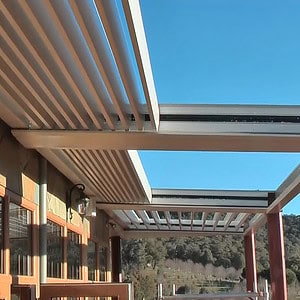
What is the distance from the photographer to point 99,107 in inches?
188

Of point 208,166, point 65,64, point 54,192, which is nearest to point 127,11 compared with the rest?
point 65,64

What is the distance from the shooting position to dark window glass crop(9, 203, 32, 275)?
548 cm

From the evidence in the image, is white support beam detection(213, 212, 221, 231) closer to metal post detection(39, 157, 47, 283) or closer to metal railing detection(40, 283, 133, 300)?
metal post detection(39, 157, 47, 283)

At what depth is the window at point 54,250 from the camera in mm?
7059

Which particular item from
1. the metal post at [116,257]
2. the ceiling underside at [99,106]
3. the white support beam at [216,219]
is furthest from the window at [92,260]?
the metal post at [116,257]

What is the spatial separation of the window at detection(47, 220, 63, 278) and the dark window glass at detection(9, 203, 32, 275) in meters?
0.89

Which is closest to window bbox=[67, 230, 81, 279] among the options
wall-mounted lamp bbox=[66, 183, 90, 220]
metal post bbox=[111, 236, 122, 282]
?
wall-mounted lamp bbox=[66, 183, 90, 220]

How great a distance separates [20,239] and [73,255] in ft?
10.4

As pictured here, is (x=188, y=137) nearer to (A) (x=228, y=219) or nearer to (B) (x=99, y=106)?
(B) (x=99, y=106)

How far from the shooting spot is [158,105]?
504cm

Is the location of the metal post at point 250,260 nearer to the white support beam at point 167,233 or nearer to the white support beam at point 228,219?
the white support beam at point 167,233

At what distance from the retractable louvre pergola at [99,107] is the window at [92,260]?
236cm

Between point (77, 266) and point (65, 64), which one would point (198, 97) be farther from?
point (77, 266)

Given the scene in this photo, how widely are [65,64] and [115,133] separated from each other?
1330 millimetres
